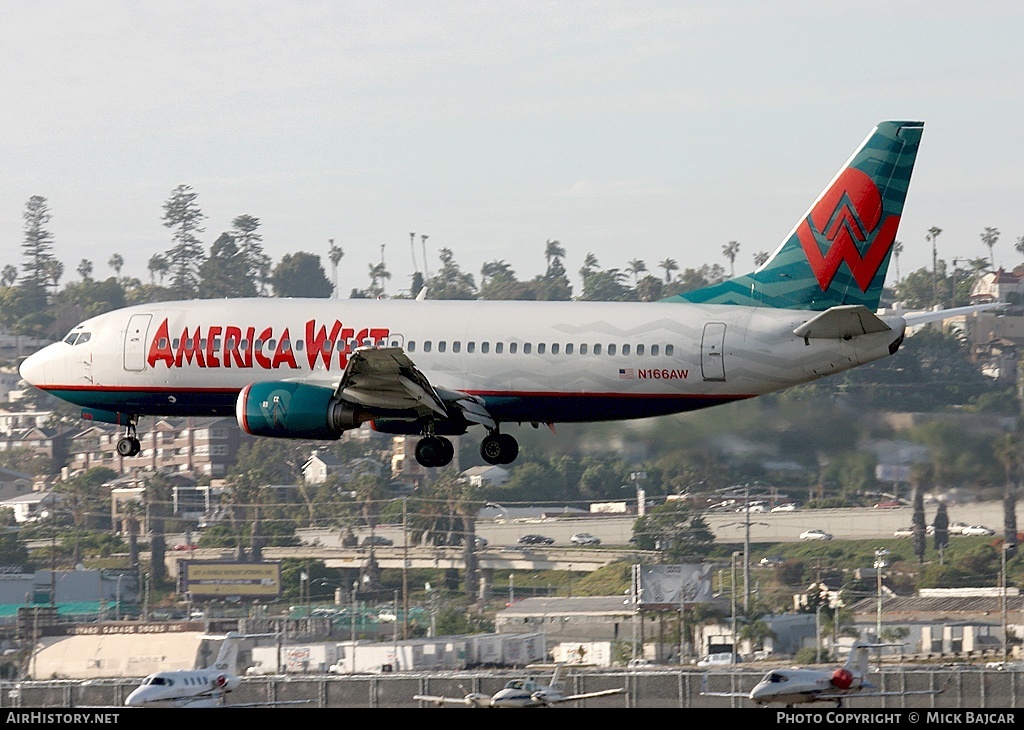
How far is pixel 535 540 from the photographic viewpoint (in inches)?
3863

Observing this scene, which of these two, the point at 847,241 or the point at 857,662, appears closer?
the point at 847,241

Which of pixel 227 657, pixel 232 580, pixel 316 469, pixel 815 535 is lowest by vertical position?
pixel 232 580

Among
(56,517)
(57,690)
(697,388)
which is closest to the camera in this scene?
(697,388)

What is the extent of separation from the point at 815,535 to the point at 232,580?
114 feet

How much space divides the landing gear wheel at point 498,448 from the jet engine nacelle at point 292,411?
188 inches

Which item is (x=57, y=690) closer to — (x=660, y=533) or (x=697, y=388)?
(x=697, y=388)

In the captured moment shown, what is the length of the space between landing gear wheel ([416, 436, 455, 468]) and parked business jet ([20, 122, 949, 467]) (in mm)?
40

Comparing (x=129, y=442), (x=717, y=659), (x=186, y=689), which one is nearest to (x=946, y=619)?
(x=717, y=659)

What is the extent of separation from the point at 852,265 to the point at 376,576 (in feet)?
189

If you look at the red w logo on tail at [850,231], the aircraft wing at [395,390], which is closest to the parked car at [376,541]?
the aircraft wing at [395,390]

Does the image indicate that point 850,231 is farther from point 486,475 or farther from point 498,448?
point 486,475

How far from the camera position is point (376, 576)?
9794 centimetres

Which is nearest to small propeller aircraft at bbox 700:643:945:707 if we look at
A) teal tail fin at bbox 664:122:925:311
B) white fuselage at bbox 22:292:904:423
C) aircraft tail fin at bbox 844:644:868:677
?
aircraft tail fin at bbox 844:644:868:677
